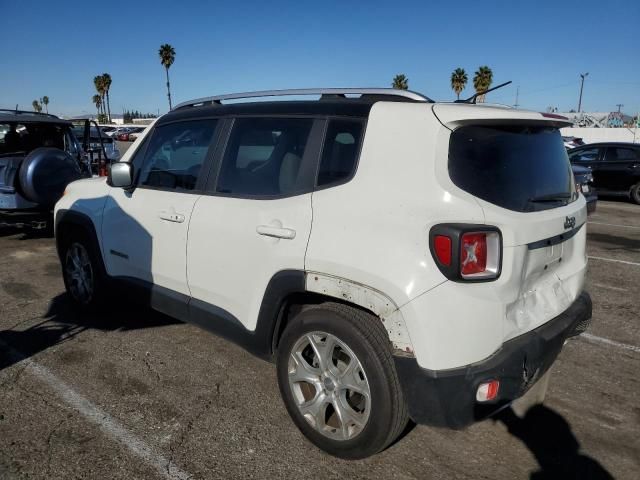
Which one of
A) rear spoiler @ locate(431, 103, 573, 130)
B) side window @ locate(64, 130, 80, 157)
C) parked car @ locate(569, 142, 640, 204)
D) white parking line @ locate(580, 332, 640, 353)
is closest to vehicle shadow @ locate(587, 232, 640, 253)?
white parking line @ locate(580, 332, 640, 353)

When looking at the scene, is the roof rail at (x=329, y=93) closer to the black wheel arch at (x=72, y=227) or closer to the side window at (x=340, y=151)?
the side window at (x=340, y=151)

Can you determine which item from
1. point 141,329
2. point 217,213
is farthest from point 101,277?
point 217,213

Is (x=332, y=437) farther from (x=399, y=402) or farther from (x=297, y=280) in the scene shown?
(x=297, y=280)

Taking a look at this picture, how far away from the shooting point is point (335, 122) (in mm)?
2746

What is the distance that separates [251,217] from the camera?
292cm

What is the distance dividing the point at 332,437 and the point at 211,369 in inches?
52.5

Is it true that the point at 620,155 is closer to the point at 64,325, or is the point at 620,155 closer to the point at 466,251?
the point at 466,251

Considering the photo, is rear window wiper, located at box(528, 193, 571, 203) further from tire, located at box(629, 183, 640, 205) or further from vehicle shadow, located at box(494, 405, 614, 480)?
tire, located at box(629, 183, 640, 205)

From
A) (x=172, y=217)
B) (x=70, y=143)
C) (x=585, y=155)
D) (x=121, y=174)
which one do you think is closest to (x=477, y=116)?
(x=172, y=217)

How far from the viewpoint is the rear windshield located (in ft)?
7.63

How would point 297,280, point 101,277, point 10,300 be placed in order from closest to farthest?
1. point 297,280
2. point 101,277
3. point 10,300

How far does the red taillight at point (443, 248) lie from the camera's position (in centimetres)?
217

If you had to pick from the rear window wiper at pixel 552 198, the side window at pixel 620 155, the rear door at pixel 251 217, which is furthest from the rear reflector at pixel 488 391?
the side window at pixel 620 155

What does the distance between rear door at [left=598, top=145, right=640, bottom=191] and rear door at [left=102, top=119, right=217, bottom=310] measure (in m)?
13.6
